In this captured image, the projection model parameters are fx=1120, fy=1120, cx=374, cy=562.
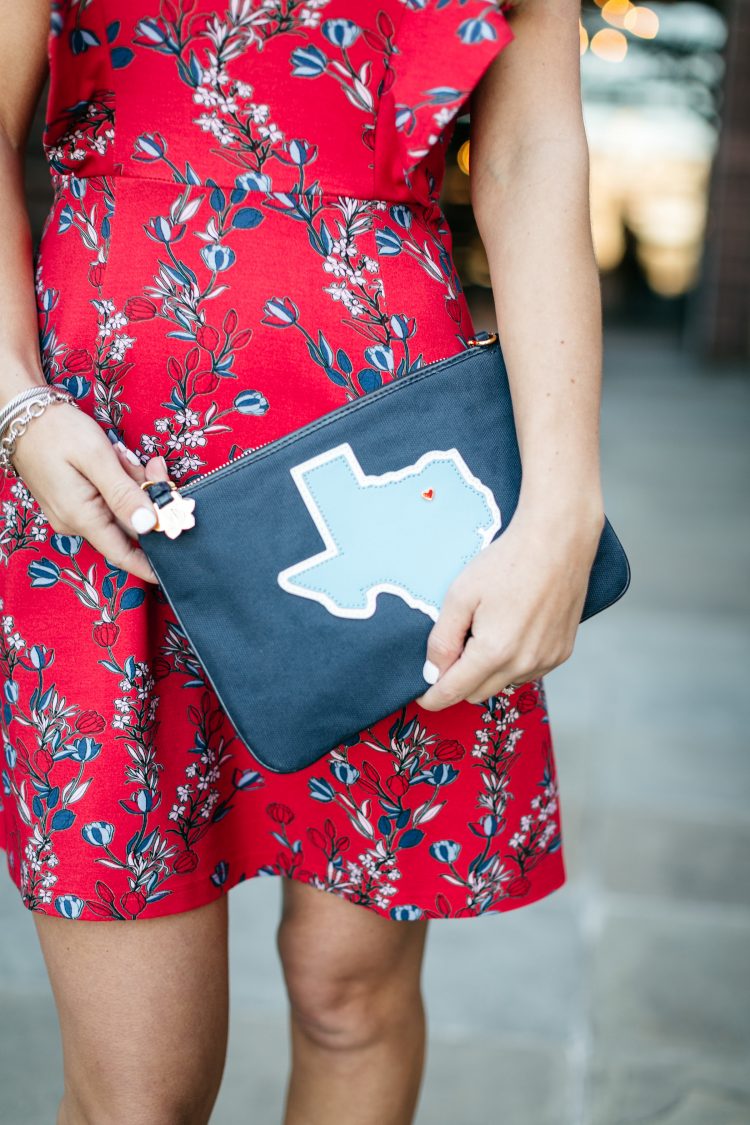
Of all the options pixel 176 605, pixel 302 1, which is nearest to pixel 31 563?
pixel 176 605

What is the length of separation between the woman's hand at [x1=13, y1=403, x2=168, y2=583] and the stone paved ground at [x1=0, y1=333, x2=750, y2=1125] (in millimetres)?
1247

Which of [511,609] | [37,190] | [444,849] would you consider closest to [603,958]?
[444,849]

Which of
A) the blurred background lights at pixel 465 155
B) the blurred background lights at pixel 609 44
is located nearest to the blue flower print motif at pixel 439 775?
the blurred background lights at pixel 465 155

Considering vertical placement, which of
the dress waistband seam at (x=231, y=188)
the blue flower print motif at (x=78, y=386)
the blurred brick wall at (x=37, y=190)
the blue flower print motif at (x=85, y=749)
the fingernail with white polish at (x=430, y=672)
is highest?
the dress waistband seam at (x=231, y=188)

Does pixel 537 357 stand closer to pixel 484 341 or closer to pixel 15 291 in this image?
pixel 484 341

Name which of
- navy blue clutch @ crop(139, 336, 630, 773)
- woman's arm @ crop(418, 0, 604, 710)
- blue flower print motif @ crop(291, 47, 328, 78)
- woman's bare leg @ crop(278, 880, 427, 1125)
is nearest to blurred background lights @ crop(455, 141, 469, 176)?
woman's arm @ crop(418, 0, 604, 710)

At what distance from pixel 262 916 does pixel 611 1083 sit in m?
0.79

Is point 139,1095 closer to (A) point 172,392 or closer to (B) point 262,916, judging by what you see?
(A) point 172,392

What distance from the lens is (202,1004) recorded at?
3.54 feet

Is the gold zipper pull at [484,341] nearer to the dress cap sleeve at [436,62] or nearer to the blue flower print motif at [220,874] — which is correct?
the dress cap sleeve at [436,62]

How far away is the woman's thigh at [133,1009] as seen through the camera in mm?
1025

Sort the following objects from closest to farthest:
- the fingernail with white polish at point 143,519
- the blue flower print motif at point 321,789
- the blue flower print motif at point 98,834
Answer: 1. the fingernail with white polish at point 143,519
2. the blue flower print motif at point 98,834
3. the blue flower print motif at point 321,789

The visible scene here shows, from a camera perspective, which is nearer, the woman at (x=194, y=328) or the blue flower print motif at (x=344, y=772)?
the woman at (x=194, y=328)

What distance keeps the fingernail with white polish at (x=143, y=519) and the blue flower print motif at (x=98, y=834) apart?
281mm
